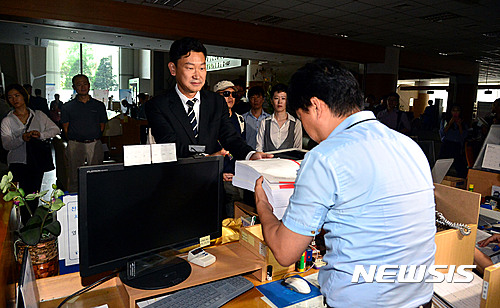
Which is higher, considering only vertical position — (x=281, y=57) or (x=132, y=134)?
(x=281, y=57)

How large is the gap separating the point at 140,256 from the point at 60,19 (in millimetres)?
5846

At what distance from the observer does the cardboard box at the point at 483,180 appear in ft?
8.84

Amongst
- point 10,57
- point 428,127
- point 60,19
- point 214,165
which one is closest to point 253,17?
point 60,19

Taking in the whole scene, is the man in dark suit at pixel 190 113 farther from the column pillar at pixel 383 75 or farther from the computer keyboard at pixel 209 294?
the column pillar at pixel 383 75

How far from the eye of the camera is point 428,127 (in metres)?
15.9

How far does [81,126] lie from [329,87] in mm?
4619

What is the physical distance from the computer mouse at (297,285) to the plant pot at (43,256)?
2.90ft

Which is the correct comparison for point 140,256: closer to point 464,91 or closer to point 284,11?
point 284,11

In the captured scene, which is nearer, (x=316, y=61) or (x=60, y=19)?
(x=316, y=61)

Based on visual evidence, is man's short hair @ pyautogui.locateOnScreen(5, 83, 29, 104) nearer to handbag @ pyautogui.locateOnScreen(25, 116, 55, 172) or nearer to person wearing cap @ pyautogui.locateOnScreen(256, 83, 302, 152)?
handbag @ pyautogui.locateOnScreen(25, 116, 55, 172)

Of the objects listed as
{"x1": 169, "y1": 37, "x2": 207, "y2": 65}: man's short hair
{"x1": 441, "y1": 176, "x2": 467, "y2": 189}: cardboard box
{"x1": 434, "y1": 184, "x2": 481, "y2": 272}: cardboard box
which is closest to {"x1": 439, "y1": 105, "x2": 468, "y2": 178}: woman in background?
{"x1": 441, "y1": 176, "x2": 467, "y2": 189}: cardboard box

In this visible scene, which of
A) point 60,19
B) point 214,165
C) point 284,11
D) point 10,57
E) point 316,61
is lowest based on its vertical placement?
point 214,165

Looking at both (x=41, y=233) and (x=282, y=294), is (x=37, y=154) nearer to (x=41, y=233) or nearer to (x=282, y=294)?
(x=41, y=233)

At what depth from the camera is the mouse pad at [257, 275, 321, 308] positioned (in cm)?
126
